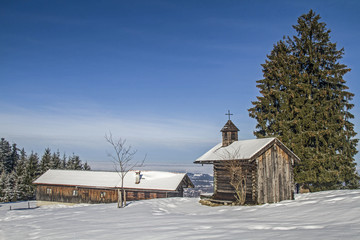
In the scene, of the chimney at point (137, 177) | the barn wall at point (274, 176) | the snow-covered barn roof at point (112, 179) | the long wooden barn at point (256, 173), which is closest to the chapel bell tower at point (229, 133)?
the long wooden barn at point (256, 173)

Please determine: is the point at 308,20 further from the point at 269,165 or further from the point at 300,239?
the point at 300,239

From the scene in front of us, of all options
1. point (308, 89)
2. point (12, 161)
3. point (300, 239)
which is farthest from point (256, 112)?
point (12, 161)

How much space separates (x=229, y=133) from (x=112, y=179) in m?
24.0

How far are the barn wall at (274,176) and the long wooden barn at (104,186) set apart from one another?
1930 cm

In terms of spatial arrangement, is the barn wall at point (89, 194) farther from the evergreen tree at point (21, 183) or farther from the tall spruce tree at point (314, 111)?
the tall spruce tree at point (314, 111)

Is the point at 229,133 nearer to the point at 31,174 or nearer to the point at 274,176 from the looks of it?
the point at 274,176

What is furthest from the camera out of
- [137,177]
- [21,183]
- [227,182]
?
[21,183]

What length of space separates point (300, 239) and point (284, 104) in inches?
925

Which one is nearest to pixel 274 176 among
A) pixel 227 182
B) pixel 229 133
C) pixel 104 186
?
pixel 227 182

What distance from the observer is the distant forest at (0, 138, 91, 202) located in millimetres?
53969

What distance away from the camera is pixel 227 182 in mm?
23547

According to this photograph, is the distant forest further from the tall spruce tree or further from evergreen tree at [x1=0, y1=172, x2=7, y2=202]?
the tall spruce tree

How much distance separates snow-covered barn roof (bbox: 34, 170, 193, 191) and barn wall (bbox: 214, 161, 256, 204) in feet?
50.1

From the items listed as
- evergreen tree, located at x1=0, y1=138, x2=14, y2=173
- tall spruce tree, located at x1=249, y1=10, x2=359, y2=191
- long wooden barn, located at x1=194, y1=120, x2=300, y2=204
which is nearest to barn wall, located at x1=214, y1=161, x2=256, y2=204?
long wooden barn, located at x1=194, y1=120, x2=300, y2=204
